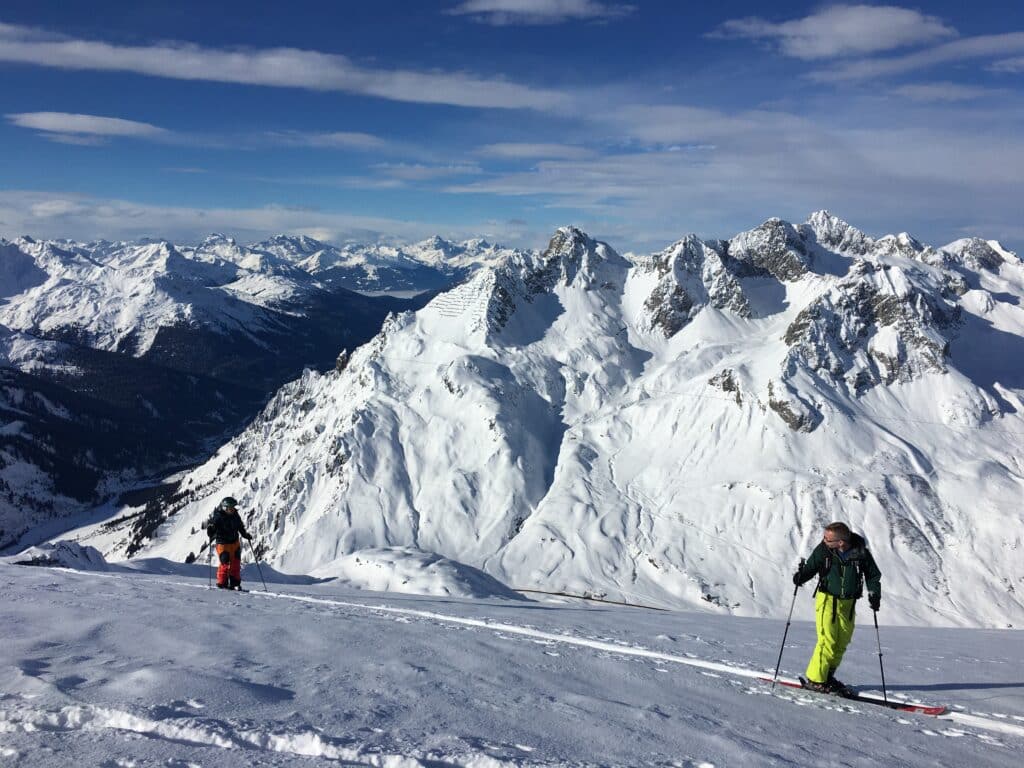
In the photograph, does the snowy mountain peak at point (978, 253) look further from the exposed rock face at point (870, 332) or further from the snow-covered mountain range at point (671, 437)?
the exposed rock face at point (870, 332)

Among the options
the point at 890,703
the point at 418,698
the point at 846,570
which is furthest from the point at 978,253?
the point at 418,698

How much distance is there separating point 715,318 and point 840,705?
5651 inches

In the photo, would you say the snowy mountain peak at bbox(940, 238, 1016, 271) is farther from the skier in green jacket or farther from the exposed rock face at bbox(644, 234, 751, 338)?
the skier in green jacket

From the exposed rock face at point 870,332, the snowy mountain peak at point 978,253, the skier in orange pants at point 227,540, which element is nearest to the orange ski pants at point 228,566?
the skier in orange pants at point 227,540

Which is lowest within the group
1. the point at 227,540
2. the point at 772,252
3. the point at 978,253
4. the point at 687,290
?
the point at 227,540

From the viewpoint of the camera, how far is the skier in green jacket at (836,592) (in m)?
10.3

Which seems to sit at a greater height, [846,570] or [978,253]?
[978,253]

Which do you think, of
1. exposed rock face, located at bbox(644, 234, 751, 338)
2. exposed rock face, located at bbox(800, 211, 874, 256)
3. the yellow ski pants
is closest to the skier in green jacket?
the yellow ski pants

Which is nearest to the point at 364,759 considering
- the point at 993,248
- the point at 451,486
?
the point at 451,486

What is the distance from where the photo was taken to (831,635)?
10.5m

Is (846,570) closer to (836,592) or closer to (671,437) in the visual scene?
(836,592)

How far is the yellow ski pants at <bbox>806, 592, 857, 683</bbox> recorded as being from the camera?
10.3m

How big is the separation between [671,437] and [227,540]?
105473 millimetres

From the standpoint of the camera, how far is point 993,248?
185250 mm
